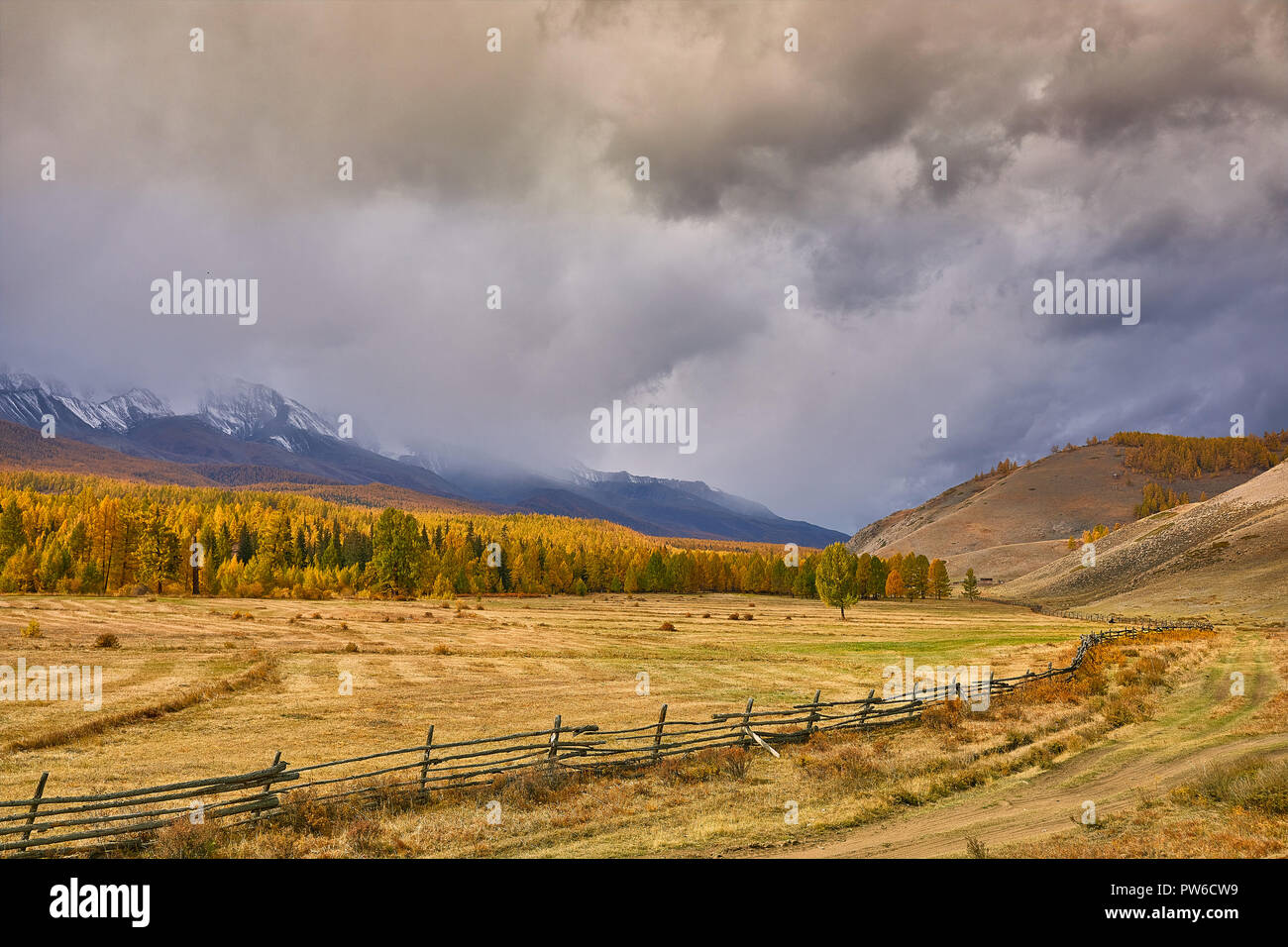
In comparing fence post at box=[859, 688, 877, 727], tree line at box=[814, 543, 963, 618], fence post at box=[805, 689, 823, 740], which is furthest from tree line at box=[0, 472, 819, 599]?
fence post at box=[859, 688, 877, 727]

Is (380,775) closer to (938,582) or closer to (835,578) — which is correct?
(835,578)

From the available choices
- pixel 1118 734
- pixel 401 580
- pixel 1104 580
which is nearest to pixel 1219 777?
pixel 1118 734

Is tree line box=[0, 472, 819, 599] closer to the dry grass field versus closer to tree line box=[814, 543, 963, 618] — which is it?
tree line box=[814, 543, 963, 618]

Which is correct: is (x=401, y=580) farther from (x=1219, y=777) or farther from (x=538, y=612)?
(x=1219, y=777)

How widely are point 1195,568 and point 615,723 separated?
5878 inches

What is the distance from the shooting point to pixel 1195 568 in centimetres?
12950

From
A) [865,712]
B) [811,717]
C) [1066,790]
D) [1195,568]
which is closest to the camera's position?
[1066,790]

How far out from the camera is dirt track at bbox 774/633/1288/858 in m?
14.9

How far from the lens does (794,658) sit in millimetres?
57250

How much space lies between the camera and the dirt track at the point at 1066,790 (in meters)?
14.9

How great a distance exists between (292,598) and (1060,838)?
118561mm

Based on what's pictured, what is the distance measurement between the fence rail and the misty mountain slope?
291ft

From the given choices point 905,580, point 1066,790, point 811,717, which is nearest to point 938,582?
point 905,580
